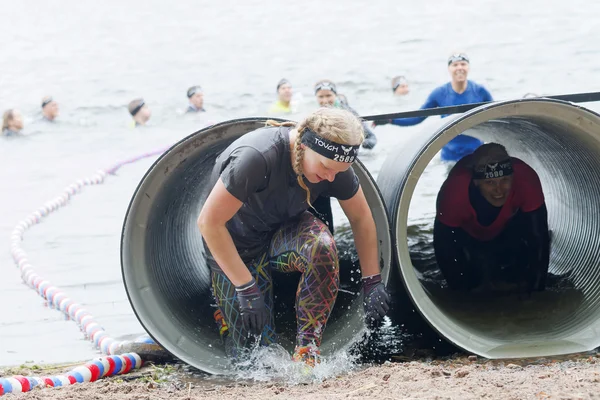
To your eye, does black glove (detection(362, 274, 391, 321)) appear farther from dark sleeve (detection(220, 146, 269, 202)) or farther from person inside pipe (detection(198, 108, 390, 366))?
dark sleeve (detection(220, 146, 269, 202))

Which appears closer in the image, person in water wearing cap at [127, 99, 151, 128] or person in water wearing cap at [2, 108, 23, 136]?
person in water wearing cap at [127, 99, 151, 128]

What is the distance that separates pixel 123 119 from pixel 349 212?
16.7m

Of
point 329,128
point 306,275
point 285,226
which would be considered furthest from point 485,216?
point 329,128

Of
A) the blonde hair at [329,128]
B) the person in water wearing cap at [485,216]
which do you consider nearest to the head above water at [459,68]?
the person in water wearing cap at [485,216]

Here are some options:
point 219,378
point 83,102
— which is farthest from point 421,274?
point 83,102

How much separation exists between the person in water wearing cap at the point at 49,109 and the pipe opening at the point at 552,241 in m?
13.8

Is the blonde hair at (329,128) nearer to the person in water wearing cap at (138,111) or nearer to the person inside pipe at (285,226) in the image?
the person inside pipe at (285,226)

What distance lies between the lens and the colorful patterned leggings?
13.1 ft

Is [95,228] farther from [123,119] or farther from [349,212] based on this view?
[123,119]

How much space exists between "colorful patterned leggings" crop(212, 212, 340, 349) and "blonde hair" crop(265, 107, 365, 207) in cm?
26

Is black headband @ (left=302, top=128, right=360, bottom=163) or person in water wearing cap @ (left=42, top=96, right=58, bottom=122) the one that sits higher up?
black headband @ (left=302, top=128, right=360, bottom=163)

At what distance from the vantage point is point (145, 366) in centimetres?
456

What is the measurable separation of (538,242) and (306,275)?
215 centimetres

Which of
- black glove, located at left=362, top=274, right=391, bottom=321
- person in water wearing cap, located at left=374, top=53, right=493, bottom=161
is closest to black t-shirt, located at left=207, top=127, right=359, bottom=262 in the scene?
black glove, located at left=362, top=274, right=391, bottom=321
